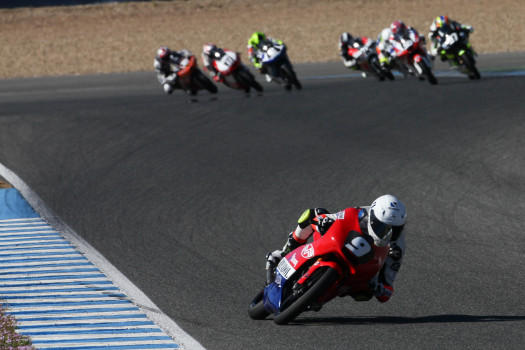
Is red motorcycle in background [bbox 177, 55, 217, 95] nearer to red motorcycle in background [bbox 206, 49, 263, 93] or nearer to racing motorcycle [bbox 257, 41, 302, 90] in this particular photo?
red motorcycle in background [bbox 206, 49, 263, 93]

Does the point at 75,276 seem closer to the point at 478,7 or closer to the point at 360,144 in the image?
the point at 360,144

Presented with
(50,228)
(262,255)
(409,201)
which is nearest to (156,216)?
(50,228)

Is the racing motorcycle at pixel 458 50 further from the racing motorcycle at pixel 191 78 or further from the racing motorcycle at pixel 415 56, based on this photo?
the racing motorcycle at pixel 191 78

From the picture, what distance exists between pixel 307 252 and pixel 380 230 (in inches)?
24.7

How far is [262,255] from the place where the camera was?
30.9 ft

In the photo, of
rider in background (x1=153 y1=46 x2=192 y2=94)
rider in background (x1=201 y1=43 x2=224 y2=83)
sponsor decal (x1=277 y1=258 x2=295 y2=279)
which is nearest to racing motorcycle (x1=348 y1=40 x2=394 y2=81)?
rider in background (x1=201 y1=43 x2=224 y2=83)

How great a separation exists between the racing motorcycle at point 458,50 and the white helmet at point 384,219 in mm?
13139

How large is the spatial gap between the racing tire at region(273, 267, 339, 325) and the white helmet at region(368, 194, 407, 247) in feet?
1.45

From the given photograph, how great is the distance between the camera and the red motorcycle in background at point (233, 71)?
20.1m

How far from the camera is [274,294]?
7.16 meters

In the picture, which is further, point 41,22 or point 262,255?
point 41,22

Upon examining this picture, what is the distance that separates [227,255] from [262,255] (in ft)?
1.25

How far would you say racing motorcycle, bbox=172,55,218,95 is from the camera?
66.5 feet

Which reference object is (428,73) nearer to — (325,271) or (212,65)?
(212,65)
